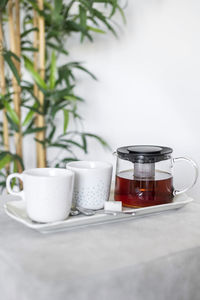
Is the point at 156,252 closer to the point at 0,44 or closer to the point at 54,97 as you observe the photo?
the point at 54,97

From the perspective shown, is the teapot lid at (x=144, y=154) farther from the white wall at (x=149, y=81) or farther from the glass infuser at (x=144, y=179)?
the white wall at (x=149, y=81)

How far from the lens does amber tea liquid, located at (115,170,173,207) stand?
0.93 metres

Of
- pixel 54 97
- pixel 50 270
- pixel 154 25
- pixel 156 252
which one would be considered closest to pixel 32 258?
pixel 50 270

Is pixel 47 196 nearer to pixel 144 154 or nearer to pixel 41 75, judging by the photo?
pixel 144 154

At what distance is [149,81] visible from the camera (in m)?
2.01

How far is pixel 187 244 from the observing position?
740 millimetres

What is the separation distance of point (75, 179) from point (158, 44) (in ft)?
4.10

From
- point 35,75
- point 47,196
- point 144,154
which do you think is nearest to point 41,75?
point 35,75

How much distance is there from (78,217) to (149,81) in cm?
130

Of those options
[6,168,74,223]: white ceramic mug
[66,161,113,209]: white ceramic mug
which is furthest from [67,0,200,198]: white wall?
[6,168,74,223]: white ceramic mug

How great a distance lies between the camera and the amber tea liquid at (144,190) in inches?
36.4

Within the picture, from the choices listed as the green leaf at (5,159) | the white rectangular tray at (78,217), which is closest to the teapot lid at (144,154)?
the white rectangular tray at (78,217)

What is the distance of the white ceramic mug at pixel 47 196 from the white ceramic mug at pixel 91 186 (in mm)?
68

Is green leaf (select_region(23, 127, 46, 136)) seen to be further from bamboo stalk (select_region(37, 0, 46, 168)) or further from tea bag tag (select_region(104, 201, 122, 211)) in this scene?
Result: tea bag tag (select_region(104, 201, 122, 211))
